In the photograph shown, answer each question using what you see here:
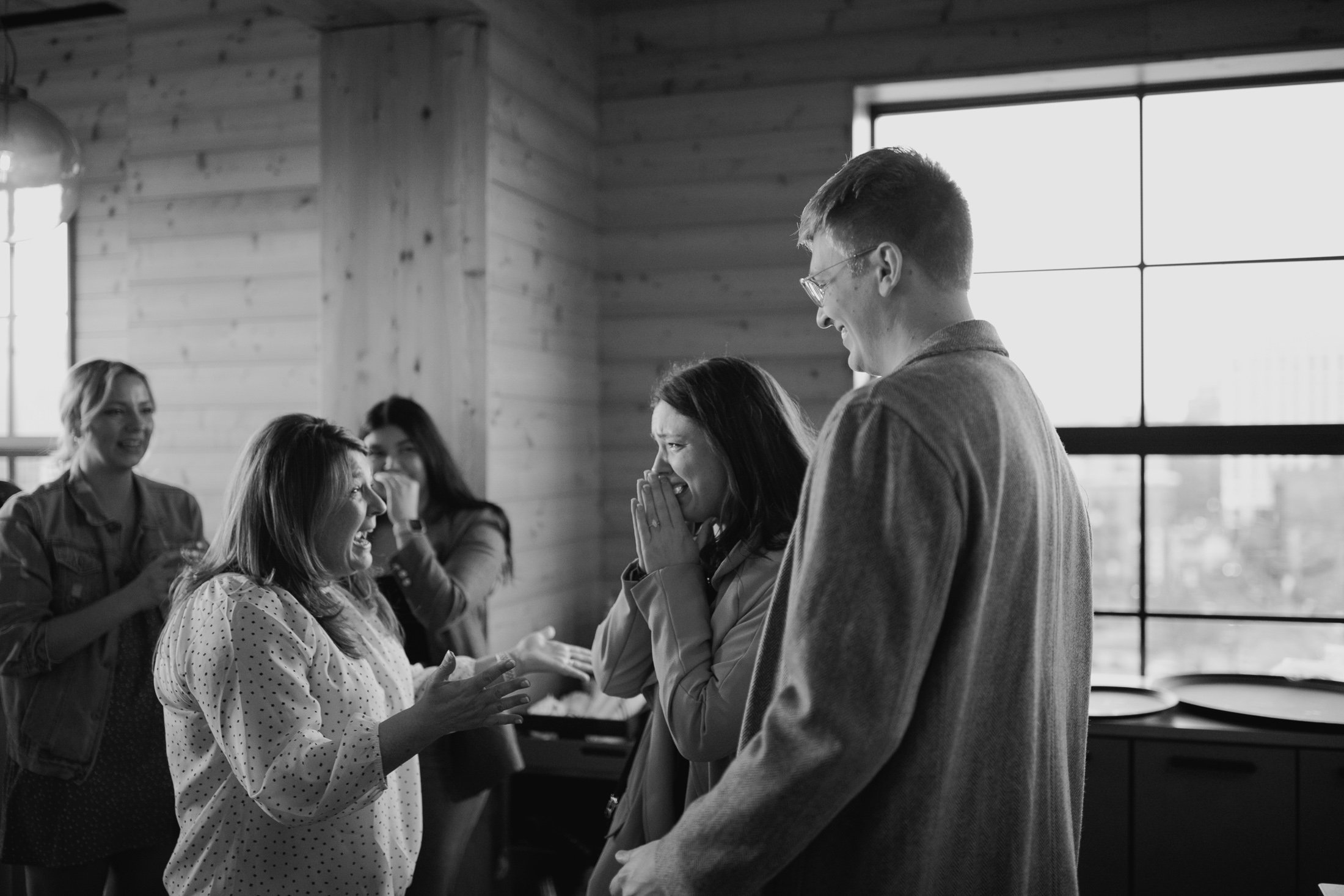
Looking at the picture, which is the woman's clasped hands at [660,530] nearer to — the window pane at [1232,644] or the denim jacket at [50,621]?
the denim jacket at [50,621]

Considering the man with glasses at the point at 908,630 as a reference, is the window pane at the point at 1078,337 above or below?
above

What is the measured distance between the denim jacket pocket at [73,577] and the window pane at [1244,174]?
2.88m

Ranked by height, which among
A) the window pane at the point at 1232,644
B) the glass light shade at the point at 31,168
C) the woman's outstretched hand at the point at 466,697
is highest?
the glass light shade at the point at 31,168

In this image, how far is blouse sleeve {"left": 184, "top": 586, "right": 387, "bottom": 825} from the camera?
1418 millimetres

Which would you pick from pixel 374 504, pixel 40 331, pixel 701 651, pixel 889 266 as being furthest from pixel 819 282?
pixel 40 331

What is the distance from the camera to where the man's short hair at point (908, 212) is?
1181mm

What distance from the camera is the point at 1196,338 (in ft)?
10.6

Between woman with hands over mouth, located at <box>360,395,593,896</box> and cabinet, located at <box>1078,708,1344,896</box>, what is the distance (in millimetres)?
1237

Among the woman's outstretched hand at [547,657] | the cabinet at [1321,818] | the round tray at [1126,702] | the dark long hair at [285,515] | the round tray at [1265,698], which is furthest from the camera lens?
the round tray at [1126,702]

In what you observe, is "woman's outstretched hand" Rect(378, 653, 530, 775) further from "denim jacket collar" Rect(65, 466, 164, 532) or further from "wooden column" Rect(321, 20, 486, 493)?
"wooden column" Rect(321, 20, 486, 493)

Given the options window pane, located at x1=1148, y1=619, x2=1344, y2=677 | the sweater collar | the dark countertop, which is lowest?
the dark countertop

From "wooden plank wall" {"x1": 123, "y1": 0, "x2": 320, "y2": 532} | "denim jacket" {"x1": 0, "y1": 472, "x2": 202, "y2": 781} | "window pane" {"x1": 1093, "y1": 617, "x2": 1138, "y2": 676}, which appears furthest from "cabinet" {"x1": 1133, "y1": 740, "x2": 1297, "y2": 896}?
"wooden plank wall" {"x1": 123, "y1": 0, "x2": 320, "y2": 532}

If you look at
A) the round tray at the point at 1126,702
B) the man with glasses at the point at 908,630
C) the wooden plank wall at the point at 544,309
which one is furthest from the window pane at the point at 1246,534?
the man with glasses at the point at 908,630

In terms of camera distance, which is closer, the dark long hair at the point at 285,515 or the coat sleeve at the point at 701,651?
the coat sleeve at the point at 701,651
